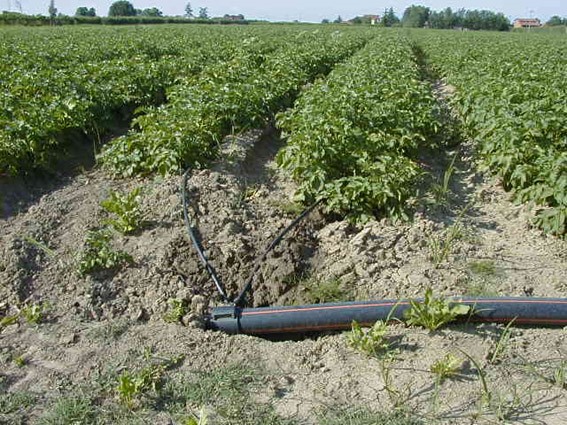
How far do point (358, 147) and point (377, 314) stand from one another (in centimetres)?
264

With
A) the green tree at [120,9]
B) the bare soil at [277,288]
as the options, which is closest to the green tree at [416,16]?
the green tree at [120,9]

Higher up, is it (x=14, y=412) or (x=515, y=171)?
(x=515, y=171)

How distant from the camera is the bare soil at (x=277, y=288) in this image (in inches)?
121

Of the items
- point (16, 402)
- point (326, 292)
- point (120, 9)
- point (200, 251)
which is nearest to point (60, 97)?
point (200, 251)

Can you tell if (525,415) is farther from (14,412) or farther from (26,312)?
(26,312)

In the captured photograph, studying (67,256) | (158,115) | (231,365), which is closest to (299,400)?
(231,365)

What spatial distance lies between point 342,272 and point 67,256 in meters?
2.30

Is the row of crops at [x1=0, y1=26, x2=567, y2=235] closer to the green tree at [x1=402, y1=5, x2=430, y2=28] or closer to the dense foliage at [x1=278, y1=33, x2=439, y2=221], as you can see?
the dense foliage at [x1=278, y1=33, x2=439, y2=221]

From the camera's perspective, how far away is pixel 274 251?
470 centimetres

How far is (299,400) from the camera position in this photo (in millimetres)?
3051

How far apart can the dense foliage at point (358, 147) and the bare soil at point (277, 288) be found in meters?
0.25

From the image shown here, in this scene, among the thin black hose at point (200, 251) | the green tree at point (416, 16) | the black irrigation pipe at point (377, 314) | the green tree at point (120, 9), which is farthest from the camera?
the green tree at point (416, 16)

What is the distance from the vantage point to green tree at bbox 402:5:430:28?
103294 millimetres

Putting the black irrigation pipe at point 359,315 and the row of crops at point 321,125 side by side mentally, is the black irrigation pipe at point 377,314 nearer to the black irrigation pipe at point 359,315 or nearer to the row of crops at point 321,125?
the black irrigation pipe at point 359,315
